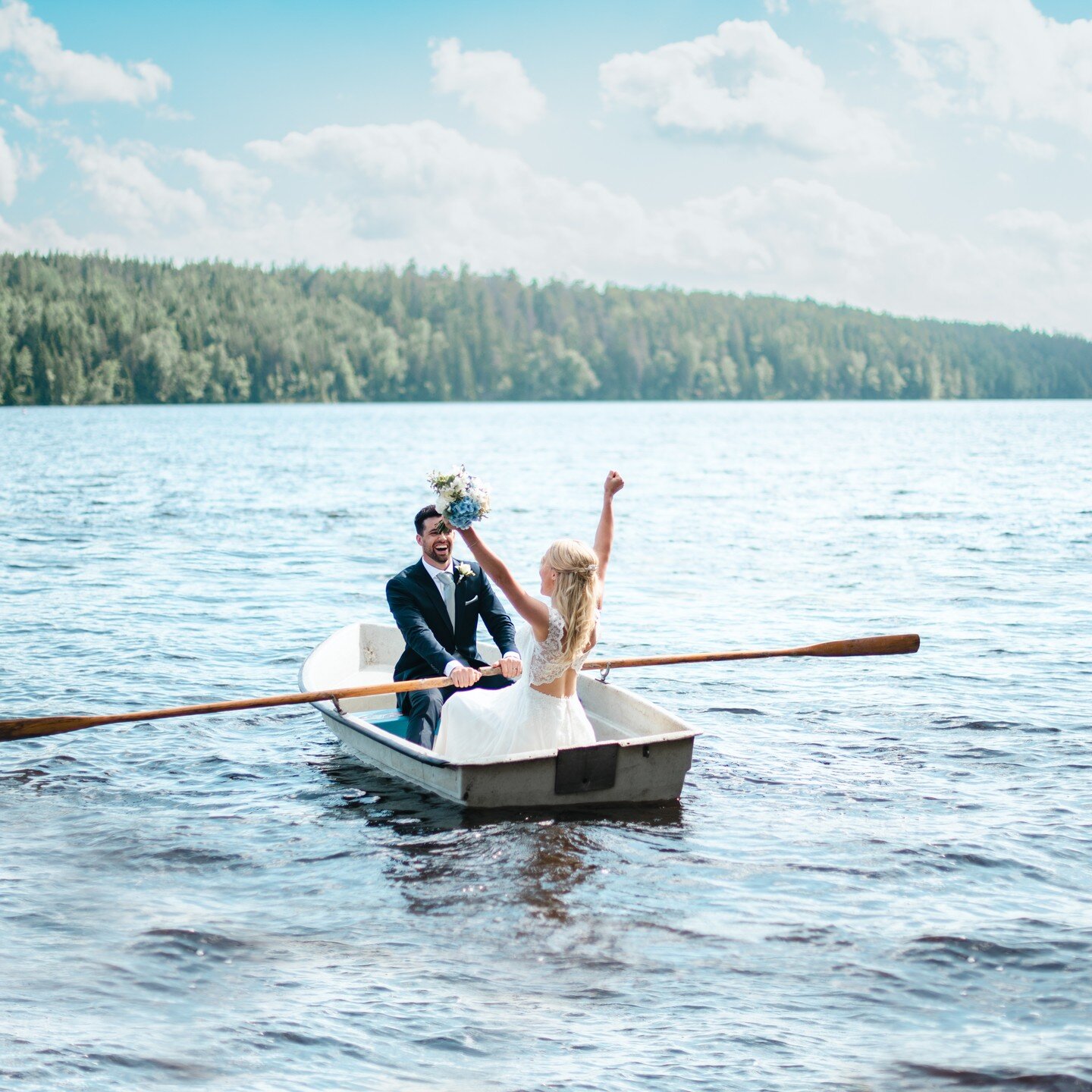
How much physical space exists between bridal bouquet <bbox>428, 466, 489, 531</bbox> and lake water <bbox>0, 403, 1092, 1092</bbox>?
189 centimetres

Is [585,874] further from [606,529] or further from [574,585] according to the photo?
[606,529]

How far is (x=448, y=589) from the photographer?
877cm

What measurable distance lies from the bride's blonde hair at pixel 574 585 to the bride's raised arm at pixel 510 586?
4.4 inches

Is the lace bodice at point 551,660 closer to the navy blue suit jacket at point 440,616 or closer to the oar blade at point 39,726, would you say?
the navy blue suit jacket at point 440,616

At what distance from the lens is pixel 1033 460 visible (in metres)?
51.5

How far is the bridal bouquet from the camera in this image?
7098mm

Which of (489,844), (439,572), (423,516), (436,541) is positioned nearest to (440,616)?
(439,572)

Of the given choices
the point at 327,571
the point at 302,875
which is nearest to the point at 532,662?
the point at 302,875

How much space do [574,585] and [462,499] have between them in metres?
0.77

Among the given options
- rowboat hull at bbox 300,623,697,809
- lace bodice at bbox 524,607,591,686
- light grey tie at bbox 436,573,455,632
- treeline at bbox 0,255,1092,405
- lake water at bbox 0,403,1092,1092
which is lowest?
lake water at bbox 0,403,1092,1092

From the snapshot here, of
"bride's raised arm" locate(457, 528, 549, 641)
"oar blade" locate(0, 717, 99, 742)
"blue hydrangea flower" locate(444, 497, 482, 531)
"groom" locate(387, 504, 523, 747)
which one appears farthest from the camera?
"groom" locate(387, 504, 523, 747)

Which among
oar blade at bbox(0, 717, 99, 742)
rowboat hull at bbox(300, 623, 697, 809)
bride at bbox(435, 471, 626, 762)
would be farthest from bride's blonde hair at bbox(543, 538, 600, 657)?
oar blade at bbox(0, 717, 99, 742)

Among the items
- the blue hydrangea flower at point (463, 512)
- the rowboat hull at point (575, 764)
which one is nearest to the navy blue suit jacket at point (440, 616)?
the rowboat hull at point (575, 764)

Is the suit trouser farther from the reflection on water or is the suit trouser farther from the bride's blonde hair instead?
the bride's blonde hair
